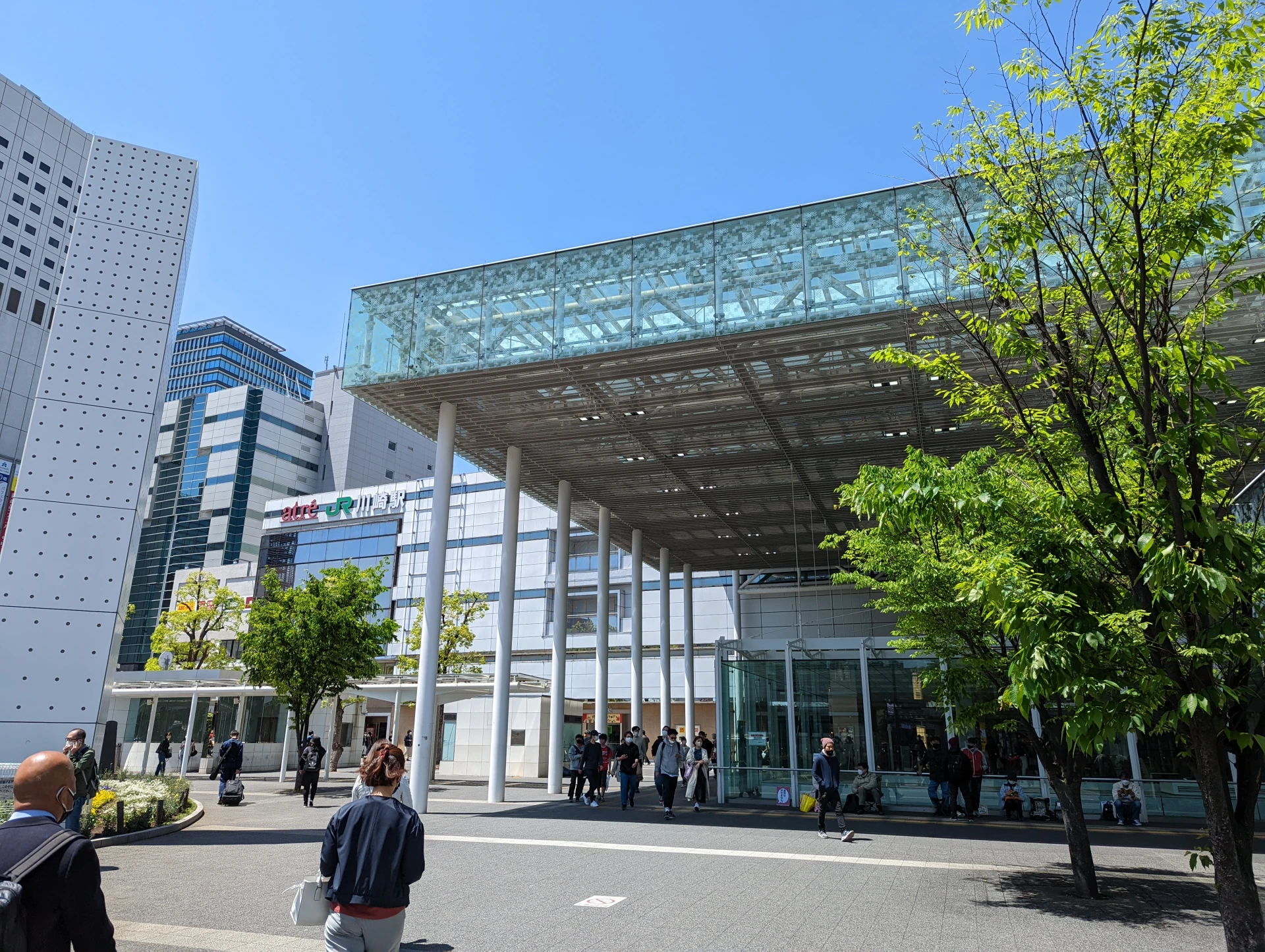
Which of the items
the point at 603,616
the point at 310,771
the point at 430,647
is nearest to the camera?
the point at 430,647

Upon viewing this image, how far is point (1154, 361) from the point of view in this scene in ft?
17.6

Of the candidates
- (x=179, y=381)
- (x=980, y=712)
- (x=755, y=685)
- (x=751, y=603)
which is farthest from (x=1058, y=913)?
(x=179, y=381)

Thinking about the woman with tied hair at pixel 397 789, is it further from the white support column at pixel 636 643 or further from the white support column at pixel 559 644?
the white support column at pixel 636 643

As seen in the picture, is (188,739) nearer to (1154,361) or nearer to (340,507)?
(340,507)

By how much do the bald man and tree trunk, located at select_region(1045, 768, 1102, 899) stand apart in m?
9.28

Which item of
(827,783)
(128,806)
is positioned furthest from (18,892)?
(128,806)

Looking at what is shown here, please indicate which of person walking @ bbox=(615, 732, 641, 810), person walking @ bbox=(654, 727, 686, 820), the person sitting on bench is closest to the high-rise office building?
person walking @ bbox=(615, 732, 641, 810)

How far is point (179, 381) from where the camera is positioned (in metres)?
144

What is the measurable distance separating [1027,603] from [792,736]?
51.7 feet

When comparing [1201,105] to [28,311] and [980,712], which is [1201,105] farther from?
[28,311]

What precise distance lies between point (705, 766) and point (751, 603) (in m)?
22.4

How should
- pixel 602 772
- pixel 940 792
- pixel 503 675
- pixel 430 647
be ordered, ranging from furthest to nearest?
1. pixel 503 675
2. pixel 602 772
3. pixel 430 647
4. pixel 940 792

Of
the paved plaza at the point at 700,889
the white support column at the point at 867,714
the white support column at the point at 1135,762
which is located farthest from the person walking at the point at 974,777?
the white support column at the point at 1135,762

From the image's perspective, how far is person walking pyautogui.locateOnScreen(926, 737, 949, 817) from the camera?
17969 mm
